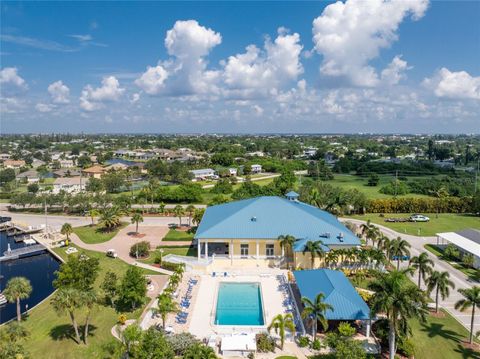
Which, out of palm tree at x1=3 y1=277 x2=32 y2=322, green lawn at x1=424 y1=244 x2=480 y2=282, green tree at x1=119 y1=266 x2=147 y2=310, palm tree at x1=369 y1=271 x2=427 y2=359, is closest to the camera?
palm tree at x1=369 y1=271 x2=427 y2=359

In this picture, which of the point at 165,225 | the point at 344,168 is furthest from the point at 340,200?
the point at 344,168

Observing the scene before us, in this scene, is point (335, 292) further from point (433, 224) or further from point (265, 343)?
point (433, 224)

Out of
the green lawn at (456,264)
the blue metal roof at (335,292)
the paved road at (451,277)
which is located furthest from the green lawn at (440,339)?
the green lawn at (456,264)

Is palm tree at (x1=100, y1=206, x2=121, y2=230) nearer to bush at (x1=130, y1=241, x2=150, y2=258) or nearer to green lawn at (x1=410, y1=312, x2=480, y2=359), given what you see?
bush at (x1=130, y1=241, x2=150, y2=258)

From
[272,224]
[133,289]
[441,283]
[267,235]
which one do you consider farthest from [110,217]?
[441,283]

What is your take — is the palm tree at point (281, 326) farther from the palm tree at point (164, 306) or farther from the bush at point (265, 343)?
the palm tree at point (164, 306)

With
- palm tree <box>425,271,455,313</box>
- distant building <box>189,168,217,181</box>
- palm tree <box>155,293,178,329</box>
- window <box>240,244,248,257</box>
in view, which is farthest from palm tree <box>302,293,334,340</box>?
distant building <box>189,168,217,181</box>

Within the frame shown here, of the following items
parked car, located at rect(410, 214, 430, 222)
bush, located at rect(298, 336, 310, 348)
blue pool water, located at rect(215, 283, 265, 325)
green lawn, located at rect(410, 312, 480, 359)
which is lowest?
green lawn, located at rect(410, 312, 480, 359)
